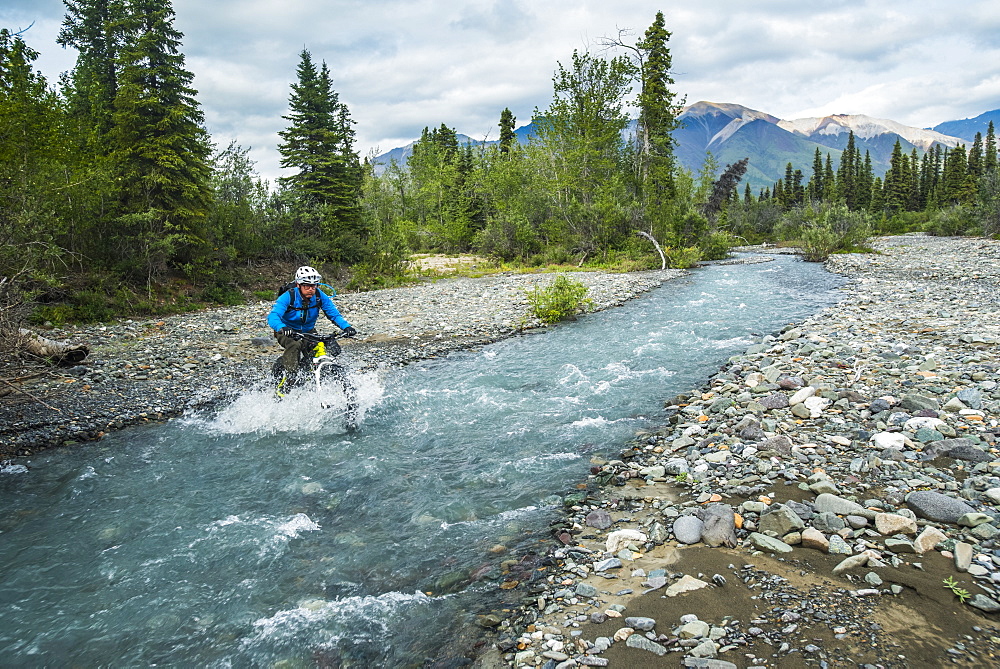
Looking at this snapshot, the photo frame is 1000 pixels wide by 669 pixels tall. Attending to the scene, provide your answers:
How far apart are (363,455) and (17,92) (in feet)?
50.2

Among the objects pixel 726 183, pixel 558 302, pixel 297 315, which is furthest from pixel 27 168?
pixel 726 183

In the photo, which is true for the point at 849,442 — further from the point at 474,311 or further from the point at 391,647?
the point at 474,311

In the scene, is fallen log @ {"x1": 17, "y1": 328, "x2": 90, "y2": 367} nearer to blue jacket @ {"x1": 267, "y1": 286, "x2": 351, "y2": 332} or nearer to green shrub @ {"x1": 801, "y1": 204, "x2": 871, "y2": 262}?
blue jacket @ {"x1": 267, "y1": 286, "x2": 351, "y2": 332}

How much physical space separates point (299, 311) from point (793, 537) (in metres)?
7.70

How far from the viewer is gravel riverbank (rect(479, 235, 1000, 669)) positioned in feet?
11.1

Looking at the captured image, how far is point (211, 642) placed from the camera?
4.13 m

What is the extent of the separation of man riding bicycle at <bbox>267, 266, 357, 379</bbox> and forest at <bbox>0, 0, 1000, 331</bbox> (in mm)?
3248

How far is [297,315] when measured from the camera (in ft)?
28.4

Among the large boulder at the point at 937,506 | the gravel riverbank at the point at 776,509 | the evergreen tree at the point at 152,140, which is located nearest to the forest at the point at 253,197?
the evergreen tree at the point at 152,140

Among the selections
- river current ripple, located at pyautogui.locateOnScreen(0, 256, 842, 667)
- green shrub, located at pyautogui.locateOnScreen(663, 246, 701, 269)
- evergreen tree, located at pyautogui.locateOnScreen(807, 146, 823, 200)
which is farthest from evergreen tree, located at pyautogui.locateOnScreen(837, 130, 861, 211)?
river current ripple, located at pyautogui.locateOnScreen(0, 256, 842, 667)

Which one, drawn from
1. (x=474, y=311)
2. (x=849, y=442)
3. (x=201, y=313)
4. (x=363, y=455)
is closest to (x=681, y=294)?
(x=474, y=311)

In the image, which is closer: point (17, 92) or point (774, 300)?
point (17, 92)

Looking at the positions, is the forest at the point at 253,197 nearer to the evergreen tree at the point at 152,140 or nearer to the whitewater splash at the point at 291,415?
the evergreen tree at the point at 152,140

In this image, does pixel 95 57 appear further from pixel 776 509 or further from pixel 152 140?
pixel 776 509
